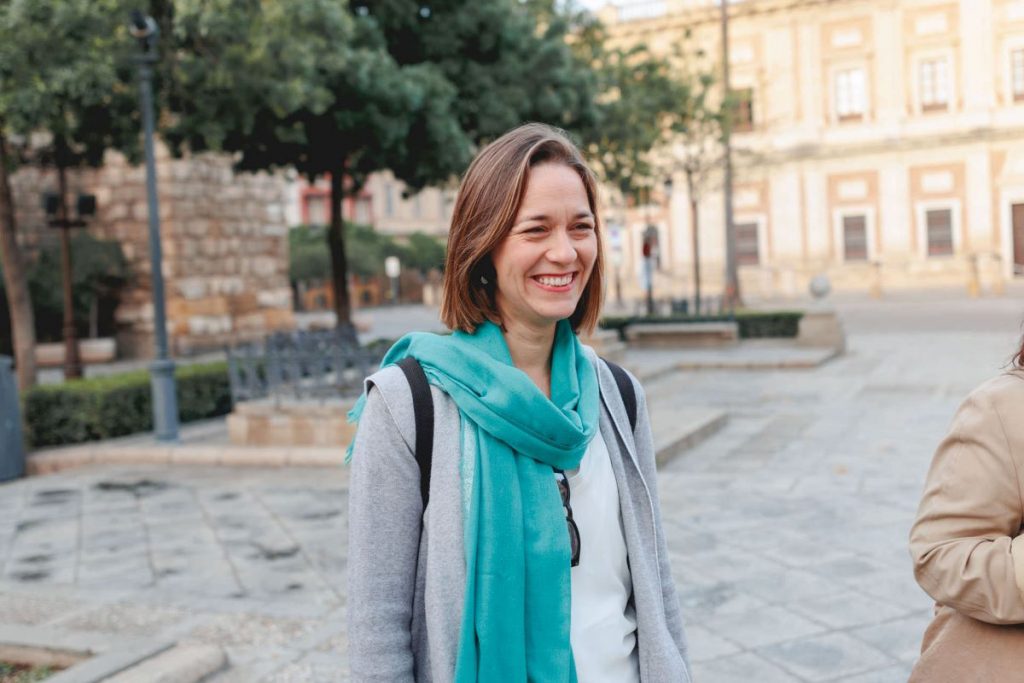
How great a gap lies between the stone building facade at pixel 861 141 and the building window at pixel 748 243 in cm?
6

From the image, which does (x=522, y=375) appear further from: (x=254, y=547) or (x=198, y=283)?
(x=198, y=283)

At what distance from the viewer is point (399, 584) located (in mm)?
1724

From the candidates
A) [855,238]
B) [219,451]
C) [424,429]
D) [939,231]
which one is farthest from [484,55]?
[855,238]

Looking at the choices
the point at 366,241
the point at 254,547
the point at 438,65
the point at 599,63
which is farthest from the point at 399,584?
the point at 366,241

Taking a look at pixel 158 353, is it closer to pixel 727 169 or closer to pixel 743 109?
pixel 727 169

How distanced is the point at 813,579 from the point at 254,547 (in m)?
3.32

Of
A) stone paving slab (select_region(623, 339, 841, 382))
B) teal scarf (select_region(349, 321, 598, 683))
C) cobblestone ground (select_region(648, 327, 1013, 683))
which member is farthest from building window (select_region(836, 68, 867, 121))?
Result: teal scarf (select_region(349, 321, 598, 683))

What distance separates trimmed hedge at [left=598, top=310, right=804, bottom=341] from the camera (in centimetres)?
1952

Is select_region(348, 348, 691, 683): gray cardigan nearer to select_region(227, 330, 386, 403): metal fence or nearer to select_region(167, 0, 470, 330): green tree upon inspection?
select_region(227, 330, 386, 403): metal fence

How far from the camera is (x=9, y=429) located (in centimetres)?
902

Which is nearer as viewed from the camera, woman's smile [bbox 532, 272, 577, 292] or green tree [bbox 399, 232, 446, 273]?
woman's smile [bbox 532, 272, 577, 292]

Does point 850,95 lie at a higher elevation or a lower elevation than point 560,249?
higher

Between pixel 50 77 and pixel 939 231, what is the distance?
37.4m

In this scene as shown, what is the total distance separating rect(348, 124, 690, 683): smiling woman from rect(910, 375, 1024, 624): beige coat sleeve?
0.53 meters
